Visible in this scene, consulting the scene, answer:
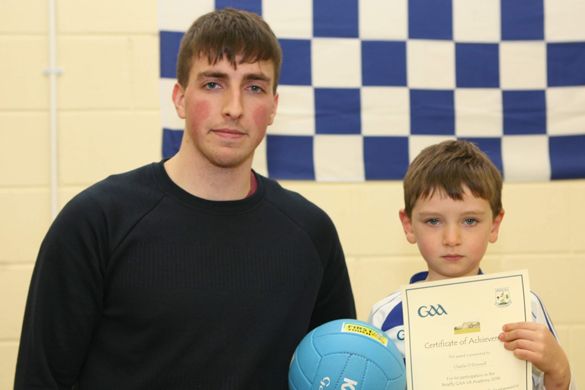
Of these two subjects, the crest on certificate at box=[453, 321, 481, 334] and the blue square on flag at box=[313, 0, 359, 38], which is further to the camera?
the blue square on flag at box=[313, 0, 359, 38]

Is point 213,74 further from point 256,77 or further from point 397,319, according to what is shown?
point 397,319

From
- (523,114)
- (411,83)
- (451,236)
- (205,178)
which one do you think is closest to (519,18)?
(523,114)

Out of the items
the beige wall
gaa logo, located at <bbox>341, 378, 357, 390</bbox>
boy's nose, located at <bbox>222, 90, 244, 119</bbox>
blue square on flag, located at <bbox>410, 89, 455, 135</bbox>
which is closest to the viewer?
gaa logo, located at <bbox>341, 378, 357, 390</bbox>

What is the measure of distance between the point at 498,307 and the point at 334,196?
1.05 meters

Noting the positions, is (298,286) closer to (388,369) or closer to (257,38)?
(388,369)

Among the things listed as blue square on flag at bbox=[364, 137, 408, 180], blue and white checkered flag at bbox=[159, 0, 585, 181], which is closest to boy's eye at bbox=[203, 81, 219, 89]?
blue and white checkered flag at bbox=[159, 0, 585, 181]

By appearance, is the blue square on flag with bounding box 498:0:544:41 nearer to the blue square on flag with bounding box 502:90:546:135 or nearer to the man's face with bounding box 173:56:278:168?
the blue square on flag with bounding box 502:90:546:135

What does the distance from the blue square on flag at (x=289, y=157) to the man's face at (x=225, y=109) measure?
905 millimetres

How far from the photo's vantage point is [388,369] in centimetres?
133

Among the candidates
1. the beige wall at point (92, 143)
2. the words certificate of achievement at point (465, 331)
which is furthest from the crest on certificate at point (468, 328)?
the beige wall at point (92, 143)

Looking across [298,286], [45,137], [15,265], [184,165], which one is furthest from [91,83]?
[298,286]

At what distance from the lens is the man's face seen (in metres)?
1.42

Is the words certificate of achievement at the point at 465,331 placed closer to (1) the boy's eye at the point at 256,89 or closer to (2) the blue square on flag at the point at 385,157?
(1) the boy's eye at the point at 256,89

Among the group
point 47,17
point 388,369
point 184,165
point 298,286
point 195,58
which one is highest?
point 47,17
